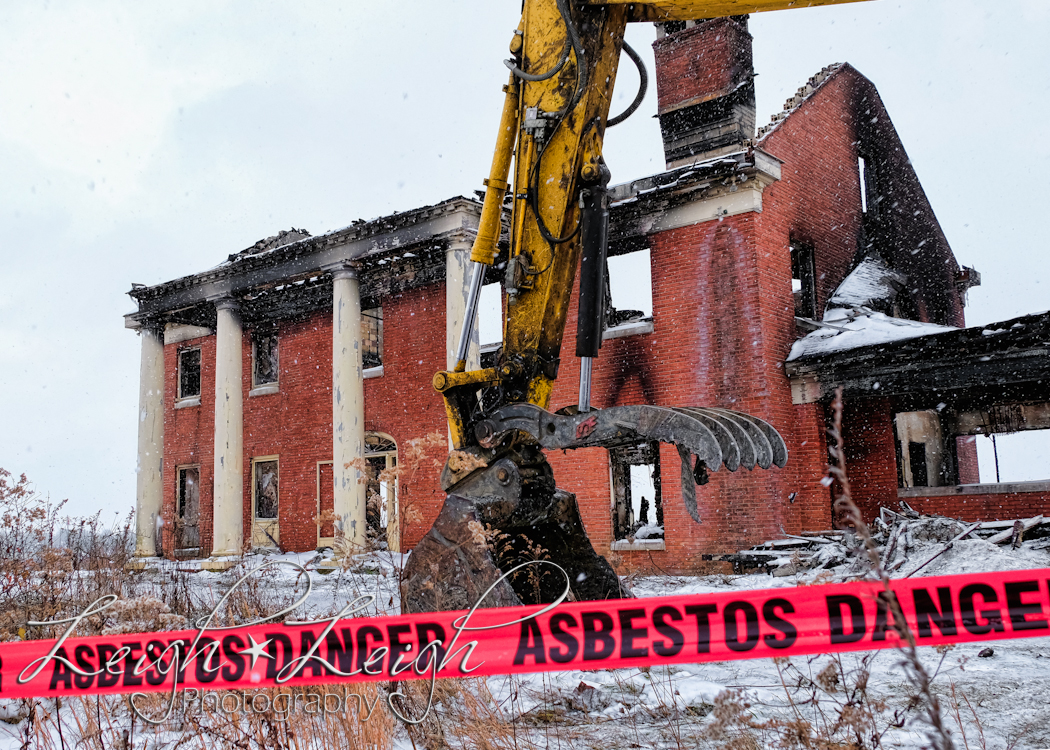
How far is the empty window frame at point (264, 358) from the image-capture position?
18.2m

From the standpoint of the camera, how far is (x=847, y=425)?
13.0 m

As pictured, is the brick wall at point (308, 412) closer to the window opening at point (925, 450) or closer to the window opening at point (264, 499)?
the window opening at point (264, 499)

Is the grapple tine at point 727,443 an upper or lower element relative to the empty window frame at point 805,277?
lower

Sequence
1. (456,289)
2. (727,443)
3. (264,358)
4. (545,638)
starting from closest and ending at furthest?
(545,638)
(727,443)
(456,289)
(264,358)

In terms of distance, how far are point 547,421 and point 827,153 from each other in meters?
11.8

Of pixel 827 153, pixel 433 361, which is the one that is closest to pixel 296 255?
pixel 433 361

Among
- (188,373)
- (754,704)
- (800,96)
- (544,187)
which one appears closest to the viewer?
(754,704)

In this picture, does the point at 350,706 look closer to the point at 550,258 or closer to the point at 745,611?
the point at 745,611

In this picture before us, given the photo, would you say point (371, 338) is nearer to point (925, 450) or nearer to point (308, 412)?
point (308, 412)

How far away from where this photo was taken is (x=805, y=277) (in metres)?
14.1

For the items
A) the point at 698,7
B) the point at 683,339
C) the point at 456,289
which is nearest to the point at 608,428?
the point at 698,7

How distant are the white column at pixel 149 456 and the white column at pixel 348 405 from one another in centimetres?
537

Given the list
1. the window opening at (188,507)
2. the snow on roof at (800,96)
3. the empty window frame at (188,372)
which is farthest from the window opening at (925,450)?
the empty window frame at (188,372)

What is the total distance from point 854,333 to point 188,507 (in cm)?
1520
